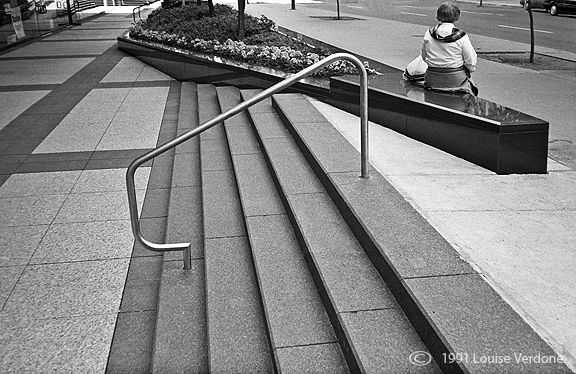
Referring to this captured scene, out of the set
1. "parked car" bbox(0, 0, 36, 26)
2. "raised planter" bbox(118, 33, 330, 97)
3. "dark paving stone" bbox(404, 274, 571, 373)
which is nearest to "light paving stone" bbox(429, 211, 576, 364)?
"dark paving stone" bbox(404, 274, 571, 373)

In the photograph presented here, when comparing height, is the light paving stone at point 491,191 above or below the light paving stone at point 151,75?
Result: above

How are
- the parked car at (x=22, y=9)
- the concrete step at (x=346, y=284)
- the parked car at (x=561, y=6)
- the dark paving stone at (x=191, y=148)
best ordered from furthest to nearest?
the parked car at (x=561, y=6) → the parked car at (x=22, y=9) → the dark paving stone at (x=191, y=148) → the concrete step at (x=346, y=284)

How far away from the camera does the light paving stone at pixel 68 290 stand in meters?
4.65

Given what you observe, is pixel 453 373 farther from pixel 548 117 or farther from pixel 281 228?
pixel 548 117

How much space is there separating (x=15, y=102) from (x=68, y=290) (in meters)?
8.39

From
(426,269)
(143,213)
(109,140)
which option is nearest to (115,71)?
(109,140)

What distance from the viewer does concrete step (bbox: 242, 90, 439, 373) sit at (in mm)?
3340

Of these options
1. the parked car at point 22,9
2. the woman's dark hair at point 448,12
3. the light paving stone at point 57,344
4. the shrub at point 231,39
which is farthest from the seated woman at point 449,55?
the parked car at point 22,9

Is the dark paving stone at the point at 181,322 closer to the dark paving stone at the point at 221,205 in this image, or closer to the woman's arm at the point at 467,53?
the dark paving stone at the point at 221,205

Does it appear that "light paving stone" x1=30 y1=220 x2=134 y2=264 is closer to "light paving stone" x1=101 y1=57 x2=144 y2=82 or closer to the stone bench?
the stone bench

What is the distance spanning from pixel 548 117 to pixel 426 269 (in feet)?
18.9

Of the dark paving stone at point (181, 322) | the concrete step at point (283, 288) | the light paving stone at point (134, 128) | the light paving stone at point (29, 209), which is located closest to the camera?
the concrete step at point (283, 288)

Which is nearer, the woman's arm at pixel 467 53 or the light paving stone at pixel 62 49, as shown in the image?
the woman's arm at pixel 467 53

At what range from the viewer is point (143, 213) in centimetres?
647
